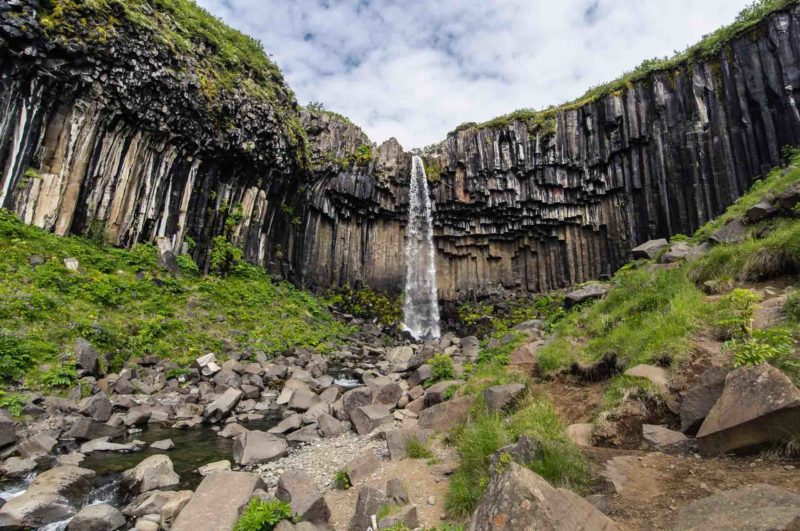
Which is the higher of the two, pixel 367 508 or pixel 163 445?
pixel 367 508

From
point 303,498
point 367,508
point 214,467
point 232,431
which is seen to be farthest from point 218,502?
point 232,431

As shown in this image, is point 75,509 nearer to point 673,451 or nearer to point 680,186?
point 673,451

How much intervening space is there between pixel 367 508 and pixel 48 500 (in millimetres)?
4778

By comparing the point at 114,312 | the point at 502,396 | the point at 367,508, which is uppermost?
the point at 114,312

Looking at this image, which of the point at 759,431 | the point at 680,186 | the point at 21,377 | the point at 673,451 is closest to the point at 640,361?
the point at 673,451

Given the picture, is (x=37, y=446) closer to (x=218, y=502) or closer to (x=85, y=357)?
(x=85, y=357)

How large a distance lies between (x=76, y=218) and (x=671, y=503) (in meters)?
21.7

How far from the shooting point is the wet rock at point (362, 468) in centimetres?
641

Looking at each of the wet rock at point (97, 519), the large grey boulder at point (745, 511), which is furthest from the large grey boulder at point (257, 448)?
the large grey boulder at point (745, 511)

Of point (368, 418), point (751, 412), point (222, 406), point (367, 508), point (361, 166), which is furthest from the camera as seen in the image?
point (361, 166)

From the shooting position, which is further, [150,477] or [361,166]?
[361,166]

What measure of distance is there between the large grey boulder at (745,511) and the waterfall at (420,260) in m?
31.0

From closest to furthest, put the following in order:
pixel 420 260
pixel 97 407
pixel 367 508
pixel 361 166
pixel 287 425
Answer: pixel 367 508, pixel 97 407, pixel 287 425, pixel 361 166, pixel 420 260

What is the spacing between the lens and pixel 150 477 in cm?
685
